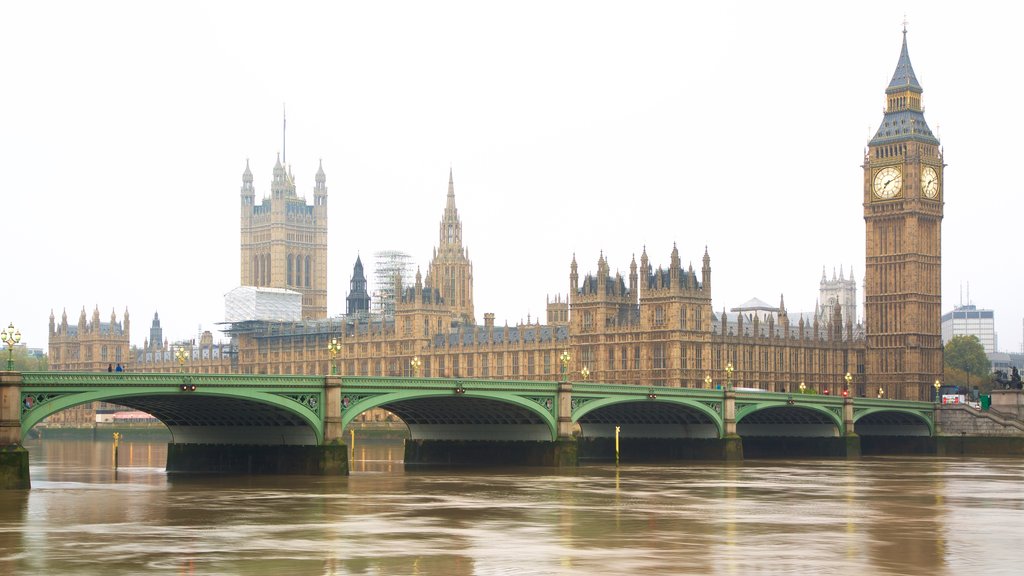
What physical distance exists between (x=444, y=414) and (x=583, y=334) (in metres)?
60.8

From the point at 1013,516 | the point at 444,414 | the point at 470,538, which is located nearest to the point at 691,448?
the point at 444,414

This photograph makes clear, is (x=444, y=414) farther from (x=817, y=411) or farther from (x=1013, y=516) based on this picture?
(x=1013, y=516)

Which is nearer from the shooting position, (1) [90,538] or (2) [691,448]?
(1) [90,538]

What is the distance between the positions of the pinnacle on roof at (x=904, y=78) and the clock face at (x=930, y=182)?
896 centimetres

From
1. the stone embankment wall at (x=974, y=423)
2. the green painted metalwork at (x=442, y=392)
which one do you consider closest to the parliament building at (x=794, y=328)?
the stone embankment wall at (x=974, y=423)

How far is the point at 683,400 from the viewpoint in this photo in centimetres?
10594

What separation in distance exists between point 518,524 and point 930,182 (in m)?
123

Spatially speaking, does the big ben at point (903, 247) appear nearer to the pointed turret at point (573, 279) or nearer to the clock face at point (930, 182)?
the clock face at point (930, 182)

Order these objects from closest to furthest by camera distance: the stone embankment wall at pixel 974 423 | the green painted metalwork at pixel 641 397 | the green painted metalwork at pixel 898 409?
the green painted metalwork at pixel 641 397 → the green painted metalwork at pixel 898 409 → the stone embankment wall at pixel 974 423

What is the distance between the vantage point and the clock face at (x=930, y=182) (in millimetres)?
163600

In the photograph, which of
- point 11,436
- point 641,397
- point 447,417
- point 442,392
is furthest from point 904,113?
point 11,436

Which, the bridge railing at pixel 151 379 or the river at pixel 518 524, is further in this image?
the bridge railing at pixel 151 379

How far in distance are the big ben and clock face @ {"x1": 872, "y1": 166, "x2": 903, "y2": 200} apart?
Result: 0.10m

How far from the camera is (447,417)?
101m
